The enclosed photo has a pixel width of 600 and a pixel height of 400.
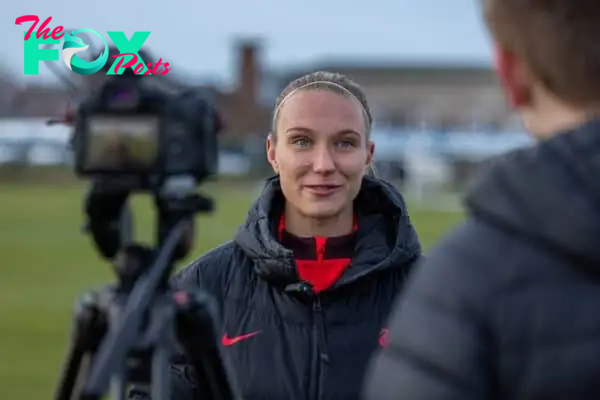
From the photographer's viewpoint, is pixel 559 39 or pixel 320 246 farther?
pixel 320 246

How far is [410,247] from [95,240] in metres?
0.89

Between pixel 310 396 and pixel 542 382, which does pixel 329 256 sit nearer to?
pixel 310 396

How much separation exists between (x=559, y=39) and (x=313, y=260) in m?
1.35

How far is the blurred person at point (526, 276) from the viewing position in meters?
1.17

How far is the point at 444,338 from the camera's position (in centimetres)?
117

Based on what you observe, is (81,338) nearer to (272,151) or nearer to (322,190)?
(322,190)

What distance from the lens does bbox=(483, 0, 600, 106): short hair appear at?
119 centimetres

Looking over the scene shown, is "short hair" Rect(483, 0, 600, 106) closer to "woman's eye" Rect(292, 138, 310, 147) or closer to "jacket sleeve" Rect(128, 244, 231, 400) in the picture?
"jacket sleeve" Rect(128, 244, 231, 400)

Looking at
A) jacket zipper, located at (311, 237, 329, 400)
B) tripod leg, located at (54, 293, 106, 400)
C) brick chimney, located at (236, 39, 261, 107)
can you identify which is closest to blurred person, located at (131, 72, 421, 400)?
jacket zipper, located at (311, 237, 329, 400)

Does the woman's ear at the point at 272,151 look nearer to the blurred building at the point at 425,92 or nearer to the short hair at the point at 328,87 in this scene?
the short hair at the point at 328,87

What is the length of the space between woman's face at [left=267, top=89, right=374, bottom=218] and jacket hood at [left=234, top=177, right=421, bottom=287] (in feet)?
0.20

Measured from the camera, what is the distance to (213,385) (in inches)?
73.1
